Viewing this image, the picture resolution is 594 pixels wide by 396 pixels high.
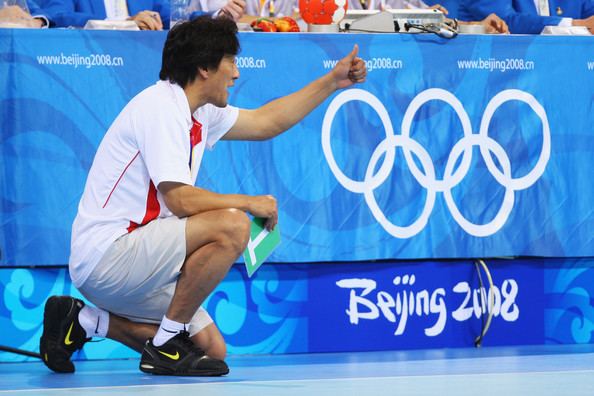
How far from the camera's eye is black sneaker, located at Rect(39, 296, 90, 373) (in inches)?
174

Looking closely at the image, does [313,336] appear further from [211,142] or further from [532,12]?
[532,12]

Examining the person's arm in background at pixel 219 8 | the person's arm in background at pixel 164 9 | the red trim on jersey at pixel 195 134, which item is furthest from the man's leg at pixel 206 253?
the person's arm in background at pixel 164 9

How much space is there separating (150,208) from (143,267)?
210mm

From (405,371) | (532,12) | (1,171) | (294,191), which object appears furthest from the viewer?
(532,12)

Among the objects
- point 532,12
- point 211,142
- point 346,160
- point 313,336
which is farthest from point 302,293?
point 532,12

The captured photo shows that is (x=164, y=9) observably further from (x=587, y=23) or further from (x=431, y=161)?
(x=587, y=23)

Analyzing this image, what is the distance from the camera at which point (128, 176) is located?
4230 millimetres

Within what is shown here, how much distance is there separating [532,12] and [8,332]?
134 inches

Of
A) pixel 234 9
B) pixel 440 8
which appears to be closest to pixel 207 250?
pixel 234 9

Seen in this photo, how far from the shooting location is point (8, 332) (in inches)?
197

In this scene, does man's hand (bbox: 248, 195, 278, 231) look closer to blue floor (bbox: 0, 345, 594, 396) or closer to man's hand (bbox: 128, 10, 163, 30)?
blue floor (bbox: 0, 345, 594, 396)

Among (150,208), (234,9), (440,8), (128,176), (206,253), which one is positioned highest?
(234,9)

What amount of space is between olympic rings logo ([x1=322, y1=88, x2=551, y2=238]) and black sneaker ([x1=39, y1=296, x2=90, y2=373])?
1409 mm

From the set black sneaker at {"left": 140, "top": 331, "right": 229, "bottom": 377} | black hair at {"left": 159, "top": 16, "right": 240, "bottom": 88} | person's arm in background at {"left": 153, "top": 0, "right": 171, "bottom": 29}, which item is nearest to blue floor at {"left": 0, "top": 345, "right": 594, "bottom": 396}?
black sneaker at {"left": 140, "top": 331, "right": 229, "bottom": 377}
